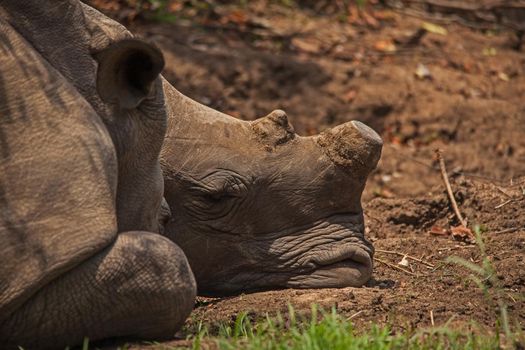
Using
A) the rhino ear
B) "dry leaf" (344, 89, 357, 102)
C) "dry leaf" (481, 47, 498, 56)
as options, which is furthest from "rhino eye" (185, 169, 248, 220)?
"dry leaf" (481, 47, 498, 56)

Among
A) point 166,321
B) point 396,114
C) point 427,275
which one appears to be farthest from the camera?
point 396,114

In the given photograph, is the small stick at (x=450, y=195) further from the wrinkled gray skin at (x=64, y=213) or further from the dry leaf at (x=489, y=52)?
the dry leaf at (x=489, y=52)

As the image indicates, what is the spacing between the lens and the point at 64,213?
4.20 m

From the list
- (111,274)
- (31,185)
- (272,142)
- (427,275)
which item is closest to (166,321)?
(111,274)

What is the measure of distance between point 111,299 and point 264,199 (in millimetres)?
1434

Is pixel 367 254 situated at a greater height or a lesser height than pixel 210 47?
greater

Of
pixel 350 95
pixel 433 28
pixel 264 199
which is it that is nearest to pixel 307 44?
pixel 350 95

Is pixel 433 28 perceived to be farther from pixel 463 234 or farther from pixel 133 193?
pixel 133 193

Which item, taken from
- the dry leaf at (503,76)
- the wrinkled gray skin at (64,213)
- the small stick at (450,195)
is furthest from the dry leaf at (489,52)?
the wrinkled gray skin at (64,213)

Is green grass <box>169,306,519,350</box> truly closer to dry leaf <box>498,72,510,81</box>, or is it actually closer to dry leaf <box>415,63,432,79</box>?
dry leaf <box>415,63,432,79</box>

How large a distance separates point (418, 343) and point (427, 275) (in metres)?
1.70

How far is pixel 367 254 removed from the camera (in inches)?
222

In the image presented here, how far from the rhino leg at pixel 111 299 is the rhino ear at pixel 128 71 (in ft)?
1.83

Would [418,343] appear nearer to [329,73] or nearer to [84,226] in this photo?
[84,226]
